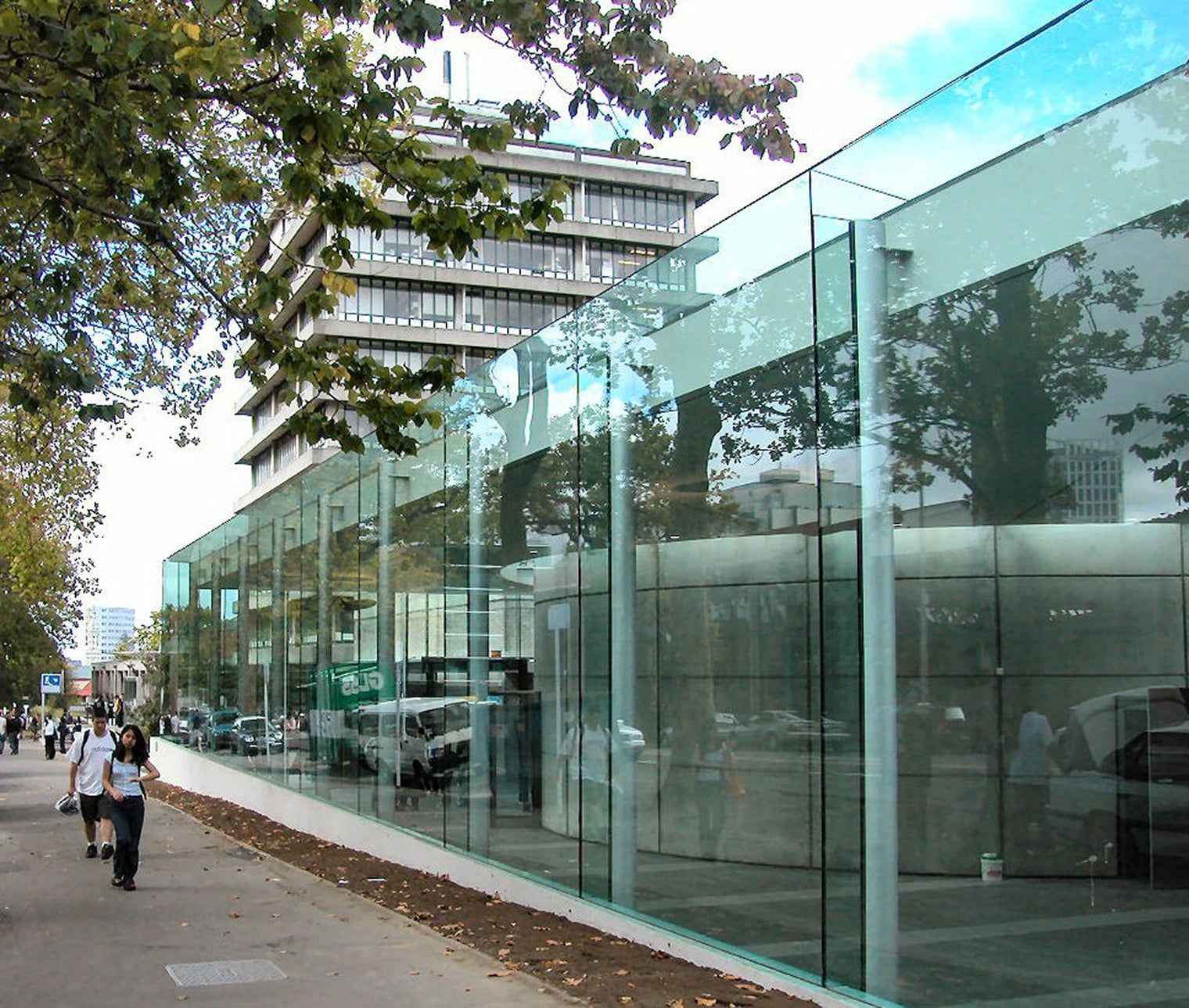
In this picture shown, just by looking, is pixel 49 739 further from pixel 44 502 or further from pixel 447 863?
pixel 447 863

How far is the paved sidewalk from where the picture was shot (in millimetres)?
7949

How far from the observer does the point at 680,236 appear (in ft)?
268

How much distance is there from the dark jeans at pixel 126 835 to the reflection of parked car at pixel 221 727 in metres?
11.2

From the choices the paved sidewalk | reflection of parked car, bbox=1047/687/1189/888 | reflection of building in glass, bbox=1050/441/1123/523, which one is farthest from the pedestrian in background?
reflection of building in glass, bbox=1050/441/1123/523

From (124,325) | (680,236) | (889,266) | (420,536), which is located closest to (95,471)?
(124,325)

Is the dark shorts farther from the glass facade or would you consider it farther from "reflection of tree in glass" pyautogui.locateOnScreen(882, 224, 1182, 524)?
"reflection of tree in glass" pyautogui.locateOnScreen(882, 224, 1182, 524)

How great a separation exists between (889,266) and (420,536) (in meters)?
8.65

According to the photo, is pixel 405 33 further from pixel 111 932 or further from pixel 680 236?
pixel 680 236

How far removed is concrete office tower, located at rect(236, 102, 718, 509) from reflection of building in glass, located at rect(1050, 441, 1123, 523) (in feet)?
207

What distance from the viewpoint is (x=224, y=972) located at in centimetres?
860

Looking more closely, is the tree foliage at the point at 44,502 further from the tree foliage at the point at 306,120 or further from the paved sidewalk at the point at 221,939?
the paved sidewalk at the point at 221,939

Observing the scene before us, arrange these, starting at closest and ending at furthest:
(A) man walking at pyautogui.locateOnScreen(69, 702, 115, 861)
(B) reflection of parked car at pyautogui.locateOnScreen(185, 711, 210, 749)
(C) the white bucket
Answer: (C) the white bucket < (A) man walking at pyautogui.locateOnScreen(69, 702, 115, 861) < (B) reflection of parked car at pyautogui.locateOnScreen(185, 711, 210, 749)

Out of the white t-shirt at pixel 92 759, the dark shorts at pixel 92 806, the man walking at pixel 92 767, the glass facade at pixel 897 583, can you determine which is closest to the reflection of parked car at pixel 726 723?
the glass facade at pixel 897 583

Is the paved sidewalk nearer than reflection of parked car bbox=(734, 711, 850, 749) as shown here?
No
